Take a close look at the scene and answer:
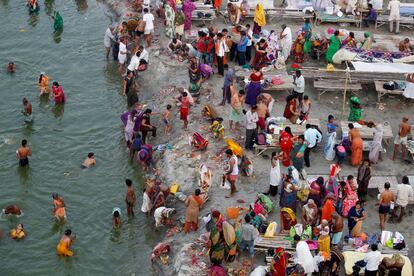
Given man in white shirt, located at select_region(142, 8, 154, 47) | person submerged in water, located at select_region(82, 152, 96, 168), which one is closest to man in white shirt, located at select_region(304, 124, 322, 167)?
person submerged in water, located at select_region(82, 152, 96, 168)

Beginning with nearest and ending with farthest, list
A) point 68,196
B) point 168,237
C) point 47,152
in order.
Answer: point 168,237, point 68,196, point 47,152

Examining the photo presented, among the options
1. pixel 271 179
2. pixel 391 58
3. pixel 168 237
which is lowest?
pixel 168 237

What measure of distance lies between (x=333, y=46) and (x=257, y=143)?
21.5 feet

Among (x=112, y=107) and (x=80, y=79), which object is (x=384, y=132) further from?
(x=80, y=79)

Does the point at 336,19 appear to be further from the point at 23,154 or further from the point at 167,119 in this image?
the point at 23,154

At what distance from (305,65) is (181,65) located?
15.7 ft

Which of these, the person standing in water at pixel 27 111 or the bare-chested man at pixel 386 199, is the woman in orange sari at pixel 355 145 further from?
the person standing in water at pixel 27 111

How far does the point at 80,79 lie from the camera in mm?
28766

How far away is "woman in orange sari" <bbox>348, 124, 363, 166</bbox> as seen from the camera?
850 inches

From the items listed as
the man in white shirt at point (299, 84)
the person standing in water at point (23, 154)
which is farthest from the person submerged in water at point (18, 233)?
the man in white shirt at point (299, 84)

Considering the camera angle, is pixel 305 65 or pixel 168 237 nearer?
pixel 168 237

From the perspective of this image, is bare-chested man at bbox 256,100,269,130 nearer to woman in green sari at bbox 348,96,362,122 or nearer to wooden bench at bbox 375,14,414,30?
woman in green sari at bbox 348,96,362,122

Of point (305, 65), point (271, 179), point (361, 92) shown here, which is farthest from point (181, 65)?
point (271, 179)

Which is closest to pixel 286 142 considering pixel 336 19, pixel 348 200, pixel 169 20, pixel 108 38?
pixel 348 200
